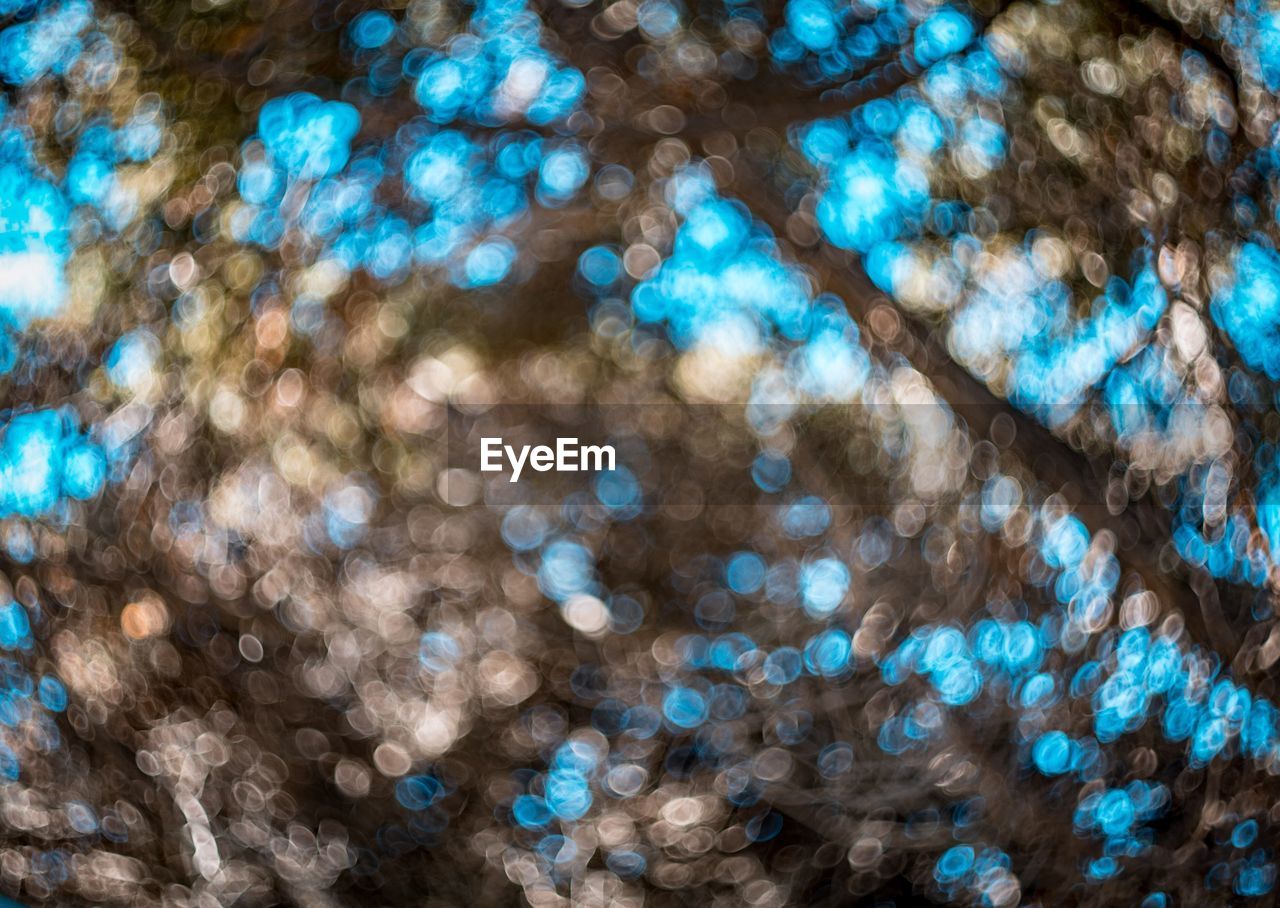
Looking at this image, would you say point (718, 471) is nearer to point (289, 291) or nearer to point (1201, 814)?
point (289, 291)

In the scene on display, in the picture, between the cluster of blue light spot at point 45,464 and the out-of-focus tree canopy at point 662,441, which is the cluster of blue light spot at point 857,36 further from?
the cluster of blue light spot at point 45,464

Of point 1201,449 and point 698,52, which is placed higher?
point 698,52

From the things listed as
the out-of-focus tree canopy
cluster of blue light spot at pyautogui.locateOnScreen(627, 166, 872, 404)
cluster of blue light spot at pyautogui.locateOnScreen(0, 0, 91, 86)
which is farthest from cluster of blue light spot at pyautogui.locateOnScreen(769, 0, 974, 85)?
cluster of blue light spot at pyautogui.locateOnScreen(0, 0, 91, 86)

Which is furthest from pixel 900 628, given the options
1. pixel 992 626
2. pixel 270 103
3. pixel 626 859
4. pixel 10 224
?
pixel 10 224

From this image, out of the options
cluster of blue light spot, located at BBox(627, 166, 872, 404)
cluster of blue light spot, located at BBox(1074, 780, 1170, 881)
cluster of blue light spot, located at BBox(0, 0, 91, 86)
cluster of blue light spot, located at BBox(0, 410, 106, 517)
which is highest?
cluster of blue light spot, located at BBox(0, 0, 91, 86)

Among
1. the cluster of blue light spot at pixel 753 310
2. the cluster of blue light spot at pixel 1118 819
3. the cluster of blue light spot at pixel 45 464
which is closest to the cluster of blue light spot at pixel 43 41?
the cluster of blue light spot at pixel 45 464

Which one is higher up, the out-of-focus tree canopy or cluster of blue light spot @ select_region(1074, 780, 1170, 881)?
the out-of-focus tree canopy

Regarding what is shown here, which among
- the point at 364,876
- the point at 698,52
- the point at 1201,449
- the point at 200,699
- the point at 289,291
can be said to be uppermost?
the point at 698,52

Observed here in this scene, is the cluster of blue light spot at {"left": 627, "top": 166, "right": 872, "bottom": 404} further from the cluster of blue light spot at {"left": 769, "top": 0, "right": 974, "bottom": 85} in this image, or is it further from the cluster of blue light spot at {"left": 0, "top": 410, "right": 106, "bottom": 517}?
the cluster of blue light spot at {"left": 0, "top": 410, "right": 106, "bottom": 517}
